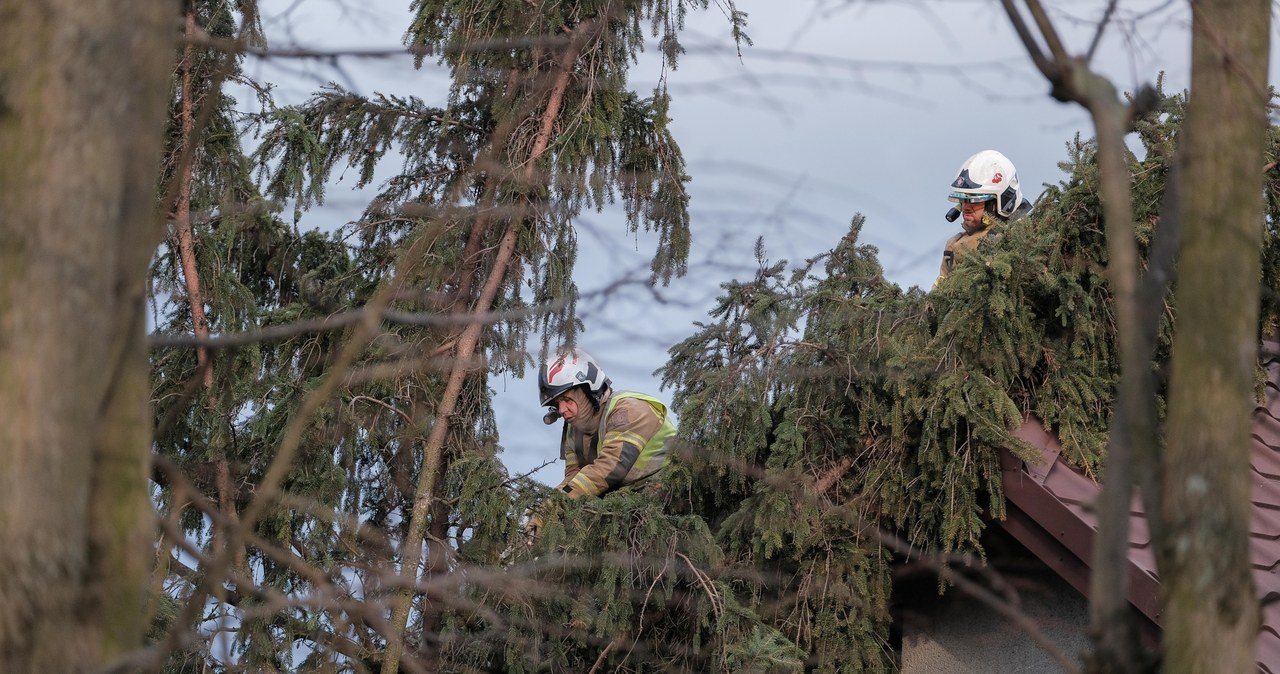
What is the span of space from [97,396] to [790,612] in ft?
17.1

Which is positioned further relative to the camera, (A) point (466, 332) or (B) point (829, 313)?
(A) point (466, 332)

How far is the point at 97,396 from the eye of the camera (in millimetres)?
2062

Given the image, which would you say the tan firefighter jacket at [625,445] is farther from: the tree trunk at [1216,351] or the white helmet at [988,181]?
the tree trunk at [1216,351]

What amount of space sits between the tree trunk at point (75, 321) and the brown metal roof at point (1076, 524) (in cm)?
434

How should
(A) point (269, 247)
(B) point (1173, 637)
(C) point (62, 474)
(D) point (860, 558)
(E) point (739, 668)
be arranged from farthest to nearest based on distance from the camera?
1. (A) point (269, 247)
2. (D) point (860, 558)
3. (E) point (739, 668)
4. (B) point (1173, 637)
5. (C) point (62, 474)

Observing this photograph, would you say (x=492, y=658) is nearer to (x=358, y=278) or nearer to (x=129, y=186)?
(x=358, y=278)

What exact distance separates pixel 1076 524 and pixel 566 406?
3.83 meters

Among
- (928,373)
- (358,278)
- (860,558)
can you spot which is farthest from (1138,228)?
(358,278)

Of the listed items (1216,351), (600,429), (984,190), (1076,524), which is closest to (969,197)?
(984,190)

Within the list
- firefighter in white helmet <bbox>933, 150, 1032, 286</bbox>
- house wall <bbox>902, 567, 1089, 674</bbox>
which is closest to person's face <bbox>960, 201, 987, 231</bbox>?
firefighter in white helmet <bbox>933, 150, 1032, 286</bbox>

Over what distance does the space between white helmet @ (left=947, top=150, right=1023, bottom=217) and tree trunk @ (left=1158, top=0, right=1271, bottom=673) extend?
22.9 ft

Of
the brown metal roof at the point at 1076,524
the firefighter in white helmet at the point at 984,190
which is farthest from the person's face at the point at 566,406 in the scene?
the brown metal roof at the point at 1076,524

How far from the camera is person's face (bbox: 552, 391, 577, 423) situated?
9047 mm

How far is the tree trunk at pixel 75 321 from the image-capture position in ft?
6.53
